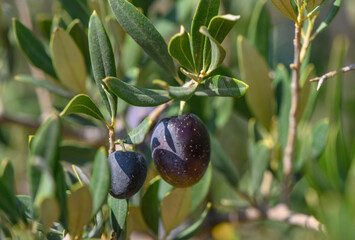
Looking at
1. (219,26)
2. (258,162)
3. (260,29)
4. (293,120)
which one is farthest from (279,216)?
(219,26)

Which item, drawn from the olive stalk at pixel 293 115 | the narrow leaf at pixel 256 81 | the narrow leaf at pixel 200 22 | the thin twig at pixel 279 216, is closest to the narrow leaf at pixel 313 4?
the olive stalk at pixel 293 115

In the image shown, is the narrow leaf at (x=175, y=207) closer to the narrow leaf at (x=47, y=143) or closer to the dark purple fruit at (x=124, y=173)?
the dark purple fruit at (x=124, y=173)

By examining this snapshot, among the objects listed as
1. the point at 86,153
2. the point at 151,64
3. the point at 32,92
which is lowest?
the point at 32,92

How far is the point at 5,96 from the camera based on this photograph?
1776 millimetres

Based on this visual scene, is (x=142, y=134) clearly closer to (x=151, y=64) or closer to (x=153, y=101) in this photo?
(x=153, y=101)

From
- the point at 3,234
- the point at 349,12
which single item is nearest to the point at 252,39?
the point at 3,234

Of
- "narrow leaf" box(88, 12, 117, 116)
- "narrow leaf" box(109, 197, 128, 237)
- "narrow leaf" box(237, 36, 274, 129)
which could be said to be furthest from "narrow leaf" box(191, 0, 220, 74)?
"narrow leaf" box(237, 36, 274, 129)

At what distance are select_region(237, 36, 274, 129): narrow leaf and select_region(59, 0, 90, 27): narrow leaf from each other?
0.33 m

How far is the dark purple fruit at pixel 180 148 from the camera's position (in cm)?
67

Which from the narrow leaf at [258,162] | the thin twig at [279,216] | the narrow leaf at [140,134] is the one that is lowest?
the thin twig at [279,216]

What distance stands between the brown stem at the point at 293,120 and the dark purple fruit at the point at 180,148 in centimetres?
21

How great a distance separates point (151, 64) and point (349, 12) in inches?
40.3

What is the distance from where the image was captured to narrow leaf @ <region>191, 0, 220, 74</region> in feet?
2.12

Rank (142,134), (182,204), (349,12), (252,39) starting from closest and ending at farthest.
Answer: (142,134), (182,204), (252,39), (349,12)
